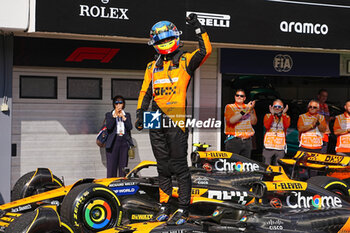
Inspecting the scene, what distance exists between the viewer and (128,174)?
25.1 feet

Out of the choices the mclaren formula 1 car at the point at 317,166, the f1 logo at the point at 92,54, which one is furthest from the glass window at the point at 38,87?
the mclaren formula 1 car at the point at 317,166

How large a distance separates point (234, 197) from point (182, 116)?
1.64 m

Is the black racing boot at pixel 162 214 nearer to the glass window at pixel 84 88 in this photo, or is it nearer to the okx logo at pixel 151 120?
the okx logo at pixel 151 120

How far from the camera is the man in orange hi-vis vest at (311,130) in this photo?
406 inches

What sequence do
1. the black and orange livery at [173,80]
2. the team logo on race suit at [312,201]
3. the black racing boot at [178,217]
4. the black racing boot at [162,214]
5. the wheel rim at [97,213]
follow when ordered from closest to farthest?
the black racing boot at [178,217] → the black racing boot at [162,214] → the black and orange livery at [173,80] → the team logo on race suit at [312,201] → the wheel rim at [97,213]

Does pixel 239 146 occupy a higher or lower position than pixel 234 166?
higher

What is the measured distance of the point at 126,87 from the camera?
433 inches

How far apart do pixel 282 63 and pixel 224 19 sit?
228cm

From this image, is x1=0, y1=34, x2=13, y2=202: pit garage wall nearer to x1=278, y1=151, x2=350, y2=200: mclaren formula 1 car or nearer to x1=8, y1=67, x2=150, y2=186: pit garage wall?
x1=8, y1=67, x2=150, y2=186: pit garage wall

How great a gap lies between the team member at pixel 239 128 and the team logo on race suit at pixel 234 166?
1505 millimetres

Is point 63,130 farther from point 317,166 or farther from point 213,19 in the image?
point 317,166

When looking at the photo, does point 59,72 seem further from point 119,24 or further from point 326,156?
point 326,156

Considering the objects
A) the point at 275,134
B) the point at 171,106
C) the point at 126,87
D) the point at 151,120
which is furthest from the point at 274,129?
the point at 151,120

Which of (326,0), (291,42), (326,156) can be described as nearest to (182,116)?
(326,156)
